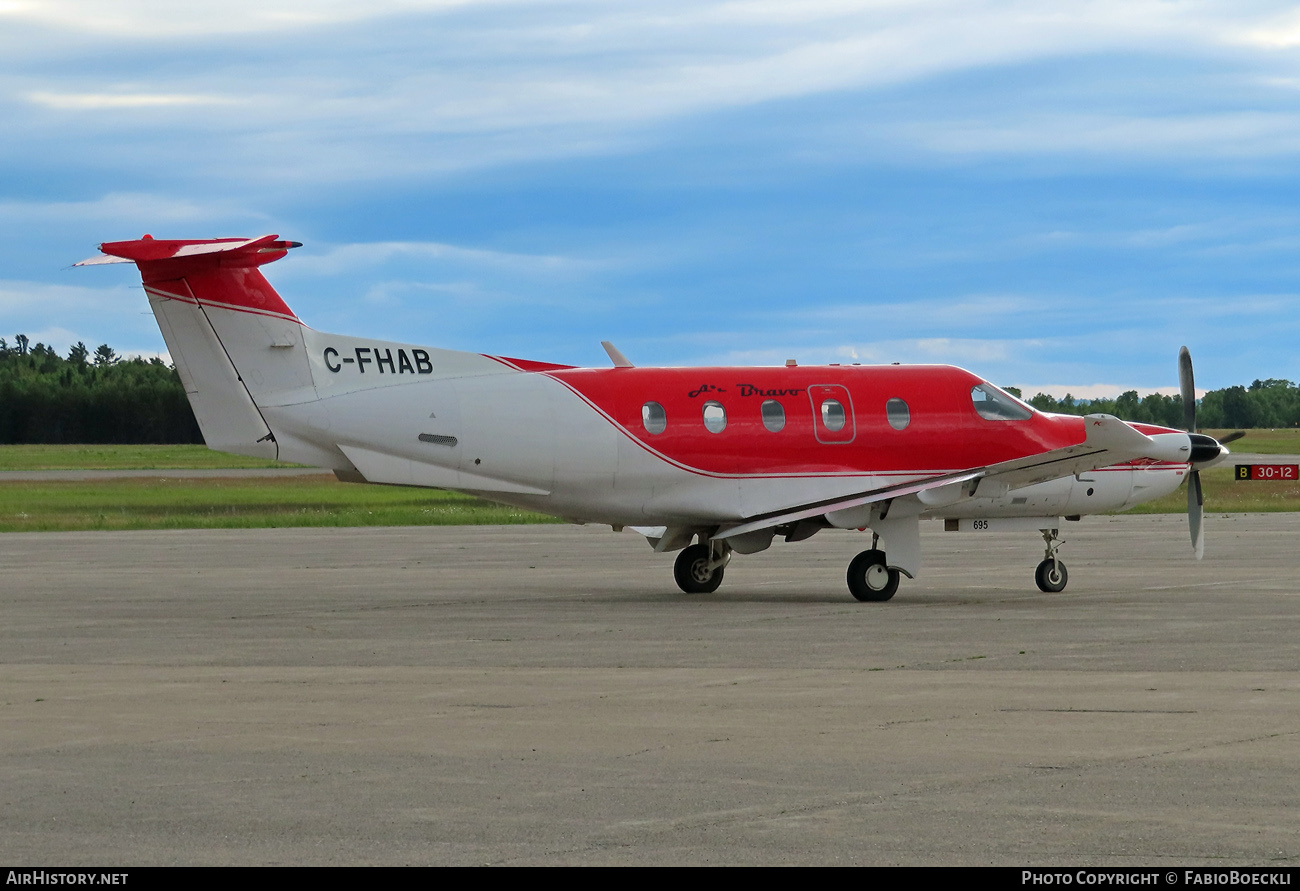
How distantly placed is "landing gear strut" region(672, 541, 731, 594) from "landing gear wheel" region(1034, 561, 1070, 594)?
4493mm

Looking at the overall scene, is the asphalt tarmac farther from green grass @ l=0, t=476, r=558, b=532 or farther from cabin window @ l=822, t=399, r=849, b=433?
green grass @ l=0, t=476, r=558, b=532

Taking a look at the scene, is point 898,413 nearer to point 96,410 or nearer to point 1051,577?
point 1051,577

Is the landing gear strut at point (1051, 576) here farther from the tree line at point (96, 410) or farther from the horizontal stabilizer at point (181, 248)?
the tree line at point (96, 410)

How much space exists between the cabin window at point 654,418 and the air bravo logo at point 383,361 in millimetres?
3022

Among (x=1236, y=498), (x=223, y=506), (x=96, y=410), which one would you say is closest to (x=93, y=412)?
(x=96, y=410)

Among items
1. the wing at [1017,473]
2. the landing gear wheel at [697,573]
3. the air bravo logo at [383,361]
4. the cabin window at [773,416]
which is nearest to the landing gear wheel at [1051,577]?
the wing at [1017,473]

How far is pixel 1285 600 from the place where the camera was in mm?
20406

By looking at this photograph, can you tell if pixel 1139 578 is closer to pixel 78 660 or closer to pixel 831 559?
pixel 831 559

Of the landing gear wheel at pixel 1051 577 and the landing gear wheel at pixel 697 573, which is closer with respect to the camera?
the landing gear wheel at pixel 1051 577

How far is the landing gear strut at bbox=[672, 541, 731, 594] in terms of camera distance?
22.9m

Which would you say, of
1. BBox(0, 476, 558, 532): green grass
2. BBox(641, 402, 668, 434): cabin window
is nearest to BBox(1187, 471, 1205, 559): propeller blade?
BBox(641, 402, 668, 434): cabin window

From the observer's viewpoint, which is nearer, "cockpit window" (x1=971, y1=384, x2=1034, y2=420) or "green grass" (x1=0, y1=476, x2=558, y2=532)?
"cockpit window" (x1=971, y1=384, x2=1034, y2=420)

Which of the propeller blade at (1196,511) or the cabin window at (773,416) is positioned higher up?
the cabin window at (773,416)

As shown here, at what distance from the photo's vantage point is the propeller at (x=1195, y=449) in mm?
22641
